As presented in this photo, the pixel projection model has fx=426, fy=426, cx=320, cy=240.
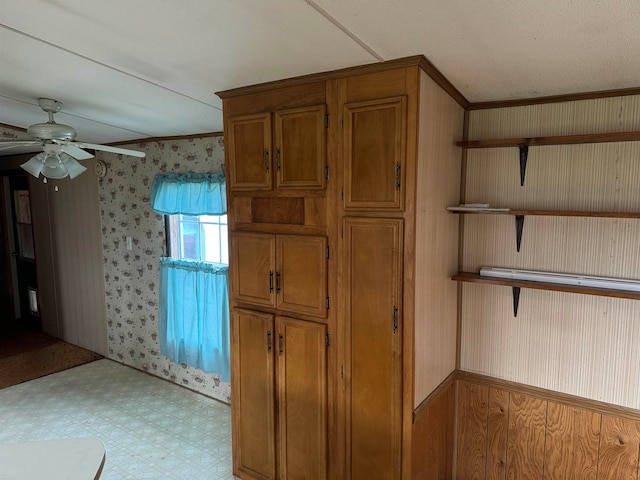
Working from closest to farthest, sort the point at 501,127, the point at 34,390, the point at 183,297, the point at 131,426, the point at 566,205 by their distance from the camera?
the point at 566,205
the point at 501,127
the point at 131,426
the point at 183,297
the point at 34,390

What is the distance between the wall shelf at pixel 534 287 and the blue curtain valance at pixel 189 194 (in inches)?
68.1

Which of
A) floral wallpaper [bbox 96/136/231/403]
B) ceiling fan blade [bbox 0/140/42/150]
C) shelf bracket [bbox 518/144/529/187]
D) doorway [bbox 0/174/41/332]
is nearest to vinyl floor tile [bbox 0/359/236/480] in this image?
floral wallpaper [bbox 96/136/231/403]

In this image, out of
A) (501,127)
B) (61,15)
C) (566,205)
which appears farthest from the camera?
(501,127)

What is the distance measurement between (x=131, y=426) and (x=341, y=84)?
9.37ft

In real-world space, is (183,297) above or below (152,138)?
below

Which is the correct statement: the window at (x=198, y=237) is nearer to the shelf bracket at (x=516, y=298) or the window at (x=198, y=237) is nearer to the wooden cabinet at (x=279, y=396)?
the wooden cabinet at (x=279, y=396)

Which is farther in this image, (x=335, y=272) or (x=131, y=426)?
(x=131, y=426)

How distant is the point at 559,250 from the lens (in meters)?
2.10

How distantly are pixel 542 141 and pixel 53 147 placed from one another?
2567 mm

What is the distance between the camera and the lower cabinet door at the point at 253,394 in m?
2.24

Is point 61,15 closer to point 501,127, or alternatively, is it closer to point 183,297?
point 501,127

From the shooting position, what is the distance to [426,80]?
5.69 ft

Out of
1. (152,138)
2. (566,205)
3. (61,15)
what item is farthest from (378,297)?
(152,138)

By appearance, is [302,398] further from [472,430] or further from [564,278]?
[564,278]
